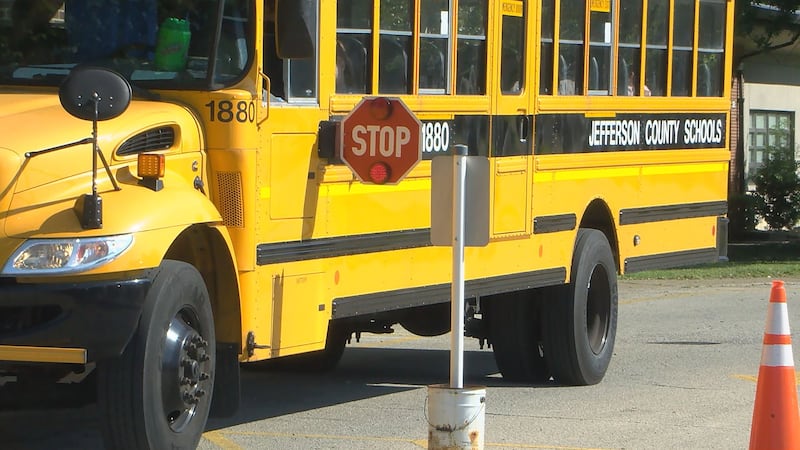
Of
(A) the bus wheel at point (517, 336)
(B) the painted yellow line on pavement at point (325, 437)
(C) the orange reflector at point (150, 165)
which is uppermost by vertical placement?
(C) the orange reflector at point (150, 165)

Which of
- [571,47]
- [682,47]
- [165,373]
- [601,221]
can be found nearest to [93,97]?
[165,373]

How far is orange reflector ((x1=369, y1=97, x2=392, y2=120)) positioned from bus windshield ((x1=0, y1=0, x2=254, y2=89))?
0.77m

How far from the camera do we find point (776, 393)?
21.8 feet

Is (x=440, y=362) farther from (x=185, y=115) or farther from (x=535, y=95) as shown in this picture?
(x=185, y=115)

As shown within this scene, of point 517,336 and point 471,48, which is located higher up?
point 471,48

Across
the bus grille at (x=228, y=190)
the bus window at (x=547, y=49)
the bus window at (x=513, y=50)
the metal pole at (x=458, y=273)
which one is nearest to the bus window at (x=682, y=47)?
the bus window at (x=547, y=49)

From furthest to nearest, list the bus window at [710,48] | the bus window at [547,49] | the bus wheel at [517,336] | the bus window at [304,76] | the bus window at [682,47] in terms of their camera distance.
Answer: the bus window at [710,48]
the bus window at [682,47]
the bus wheel at [517,336]
the bus window at [547,49]
the bus window at [304,76]

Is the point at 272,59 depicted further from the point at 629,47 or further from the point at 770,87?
the point at 770,87

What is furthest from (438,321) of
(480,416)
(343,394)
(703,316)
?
(703,316)

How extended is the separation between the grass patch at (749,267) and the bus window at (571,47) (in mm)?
7256

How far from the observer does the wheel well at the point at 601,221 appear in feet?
32.9

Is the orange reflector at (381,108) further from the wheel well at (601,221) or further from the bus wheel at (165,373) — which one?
the wheel well at (601,221)

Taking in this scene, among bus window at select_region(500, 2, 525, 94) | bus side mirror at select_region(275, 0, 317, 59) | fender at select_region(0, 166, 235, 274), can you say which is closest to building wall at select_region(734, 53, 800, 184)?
bus window at select_region(500, 2, 525, 94)

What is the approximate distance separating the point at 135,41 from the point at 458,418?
232 cm
